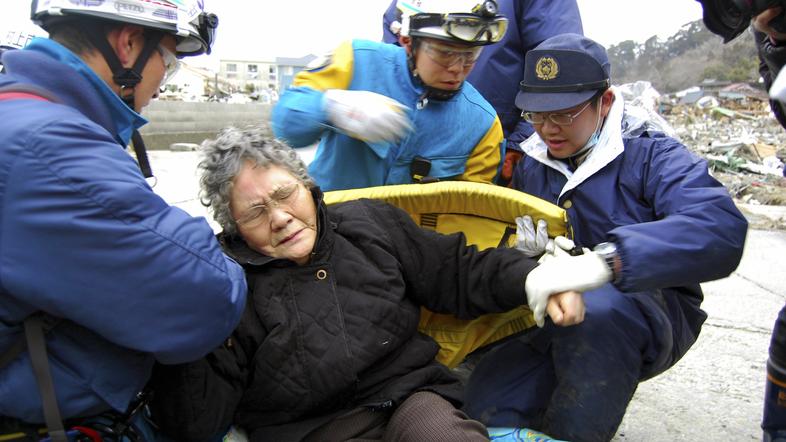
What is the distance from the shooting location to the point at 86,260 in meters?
1.32

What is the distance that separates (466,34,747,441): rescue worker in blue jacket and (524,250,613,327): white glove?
1.2 inches

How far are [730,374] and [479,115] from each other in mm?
2031

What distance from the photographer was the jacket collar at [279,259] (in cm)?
202

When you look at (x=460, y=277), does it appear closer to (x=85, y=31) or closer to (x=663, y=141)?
(x=663, y=141)

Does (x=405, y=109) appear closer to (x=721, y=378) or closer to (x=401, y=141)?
(x=401, y=141)

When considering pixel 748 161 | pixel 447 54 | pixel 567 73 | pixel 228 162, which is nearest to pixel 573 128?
pixel 567 73

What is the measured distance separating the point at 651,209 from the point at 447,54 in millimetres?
1004

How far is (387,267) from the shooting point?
2182mm

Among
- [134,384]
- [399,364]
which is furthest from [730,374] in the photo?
[134,384]

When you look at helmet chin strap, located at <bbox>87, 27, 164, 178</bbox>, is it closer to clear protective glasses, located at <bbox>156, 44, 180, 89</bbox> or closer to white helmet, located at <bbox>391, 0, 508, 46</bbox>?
clear protective glasses, located at <bbox>156, 44, 180, 89</bbox>

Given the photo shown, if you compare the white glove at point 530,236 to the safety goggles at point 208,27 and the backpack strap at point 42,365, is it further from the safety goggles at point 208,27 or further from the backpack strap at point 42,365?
the backpack strap at point 42,365

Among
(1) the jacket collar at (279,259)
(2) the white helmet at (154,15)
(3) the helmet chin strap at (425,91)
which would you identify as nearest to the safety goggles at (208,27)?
(2) the white helmet at (154,15)

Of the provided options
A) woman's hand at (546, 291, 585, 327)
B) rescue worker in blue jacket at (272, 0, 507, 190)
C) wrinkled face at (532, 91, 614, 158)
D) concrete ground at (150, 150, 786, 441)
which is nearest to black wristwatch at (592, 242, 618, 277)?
woman's hand at (546, 291, 585, 327)

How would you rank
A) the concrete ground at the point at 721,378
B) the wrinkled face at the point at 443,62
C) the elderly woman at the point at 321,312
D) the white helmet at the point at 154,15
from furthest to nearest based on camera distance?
the concrete ground at the point at 721,378
the wrinkled face at the point at 443,62
the elderly woman at the point at 321,312
the white helmet at the point at 154,15
